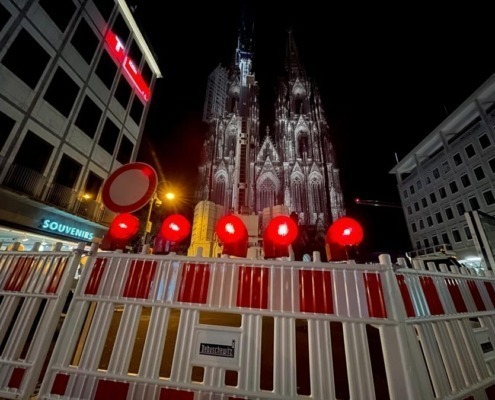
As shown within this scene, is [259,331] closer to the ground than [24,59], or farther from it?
closer to the ground

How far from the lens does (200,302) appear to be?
2533mm

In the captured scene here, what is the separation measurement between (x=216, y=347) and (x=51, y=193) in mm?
11854

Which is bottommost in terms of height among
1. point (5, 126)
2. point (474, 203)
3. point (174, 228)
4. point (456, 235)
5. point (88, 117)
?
point (174, 228)

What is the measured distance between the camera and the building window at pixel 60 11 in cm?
1054

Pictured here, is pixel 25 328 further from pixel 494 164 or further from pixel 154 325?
pixel 494 164

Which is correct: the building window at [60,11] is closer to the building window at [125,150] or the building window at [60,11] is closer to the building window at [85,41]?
the building window at [85,41]

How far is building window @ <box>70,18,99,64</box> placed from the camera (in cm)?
1201

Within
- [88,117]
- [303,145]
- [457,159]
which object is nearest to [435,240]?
[457,159]

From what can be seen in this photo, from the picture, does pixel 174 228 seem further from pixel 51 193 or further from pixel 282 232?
pixel 51 193

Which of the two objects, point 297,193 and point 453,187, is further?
point 297,193

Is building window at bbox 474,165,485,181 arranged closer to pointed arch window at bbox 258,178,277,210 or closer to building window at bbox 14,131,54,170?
pointed arch window at bbox 258,178,277,210

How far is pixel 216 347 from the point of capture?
7.61 ft

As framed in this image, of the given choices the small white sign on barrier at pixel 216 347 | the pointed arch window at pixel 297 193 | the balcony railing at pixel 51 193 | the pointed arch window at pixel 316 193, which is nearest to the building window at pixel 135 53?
the balcony railing at pixel 51 193

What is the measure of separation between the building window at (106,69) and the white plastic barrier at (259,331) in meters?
14.9
